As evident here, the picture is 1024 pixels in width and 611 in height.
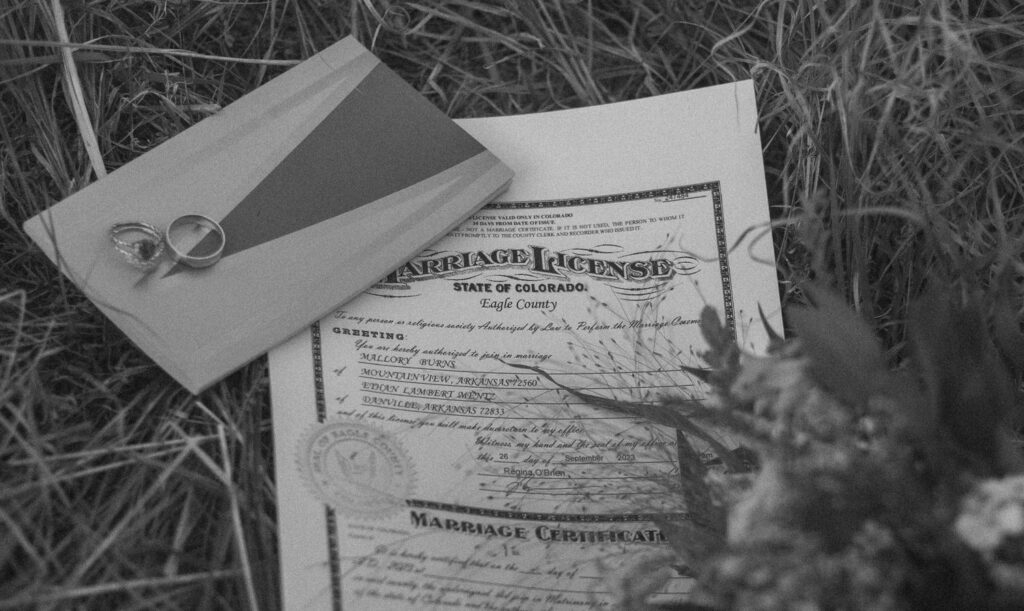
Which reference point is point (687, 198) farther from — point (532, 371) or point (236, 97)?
point (236, 97)

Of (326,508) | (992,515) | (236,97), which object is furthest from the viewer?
(236,97)

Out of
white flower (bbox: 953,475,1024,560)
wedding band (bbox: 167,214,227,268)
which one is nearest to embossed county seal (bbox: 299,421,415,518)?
wedding band (bbox: 167,214,227,268)

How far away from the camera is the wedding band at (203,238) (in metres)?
0.67

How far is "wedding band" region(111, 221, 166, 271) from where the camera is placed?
657mm

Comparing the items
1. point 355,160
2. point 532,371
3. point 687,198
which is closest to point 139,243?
point 355,160

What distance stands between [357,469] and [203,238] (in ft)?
0.78

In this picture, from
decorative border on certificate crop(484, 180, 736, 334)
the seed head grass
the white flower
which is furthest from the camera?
decorative border on certificate crop(484, 180, 736, 334)

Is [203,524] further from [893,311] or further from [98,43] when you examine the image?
[893,311]

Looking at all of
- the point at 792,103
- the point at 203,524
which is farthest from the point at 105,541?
the point at 792,103

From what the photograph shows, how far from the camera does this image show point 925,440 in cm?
40

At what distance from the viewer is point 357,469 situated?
66 centimetres

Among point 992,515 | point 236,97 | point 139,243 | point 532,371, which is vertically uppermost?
Result: point 236,97

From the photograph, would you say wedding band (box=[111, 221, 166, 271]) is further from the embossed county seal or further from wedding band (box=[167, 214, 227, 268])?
the embossed county seal

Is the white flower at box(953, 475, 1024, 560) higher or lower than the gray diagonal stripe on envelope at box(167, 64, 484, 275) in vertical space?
lower
